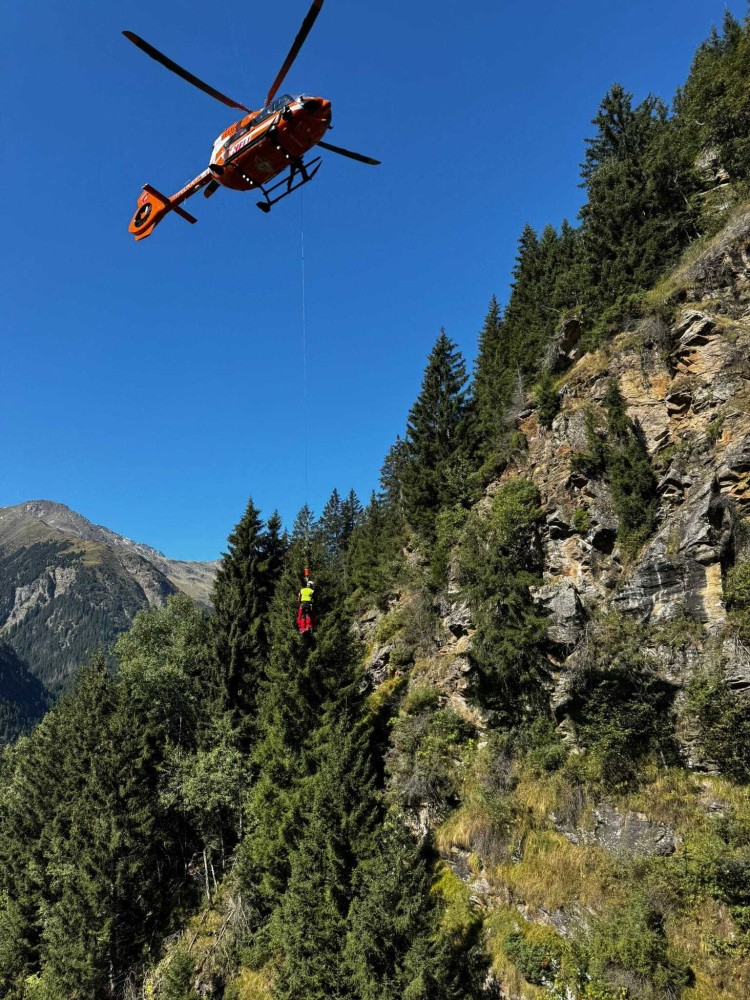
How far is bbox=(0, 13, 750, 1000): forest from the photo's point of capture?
1232cm

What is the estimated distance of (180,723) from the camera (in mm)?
26875

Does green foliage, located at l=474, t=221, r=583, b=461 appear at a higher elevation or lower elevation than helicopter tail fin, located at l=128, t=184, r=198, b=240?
higher

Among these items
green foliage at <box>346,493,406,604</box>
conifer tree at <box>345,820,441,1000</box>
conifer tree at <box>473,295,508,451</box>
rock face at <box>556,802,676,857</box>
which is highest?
conifer tree at <box>473,295,508,451</box>

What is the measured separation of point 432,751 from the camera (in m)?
18.8

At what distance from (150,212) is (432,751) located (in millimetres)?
23017

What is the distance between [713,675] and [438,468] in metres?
19.3

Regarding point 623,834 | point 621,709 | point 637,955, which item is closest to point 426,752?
point 623,834

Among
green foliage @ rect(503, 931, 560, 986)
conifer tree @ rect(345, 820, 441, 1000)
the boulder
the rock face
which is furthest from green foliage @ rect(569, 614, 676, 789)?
conifer tree @ rect(345, 820, 441, 1000)

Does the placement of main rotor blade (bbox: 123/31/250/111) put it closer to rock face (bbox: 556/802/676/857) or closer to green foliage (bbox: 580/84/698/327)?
green foliage (bbox: 580/84/698/327)

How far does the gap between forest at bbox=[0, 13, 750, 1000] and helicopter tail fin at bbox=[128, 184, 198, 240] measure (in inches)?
564

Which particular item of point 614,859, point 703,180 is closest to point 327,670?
point 614,859

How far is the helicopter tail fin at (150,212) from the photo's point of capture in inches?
655

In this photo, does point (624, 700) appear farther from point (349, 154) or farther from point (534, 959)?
point (349, 154)

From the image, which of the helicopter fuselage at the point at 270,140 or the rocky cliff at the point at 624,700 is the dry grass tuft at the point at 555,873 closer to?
the rocky cliff at the point at 624,700
